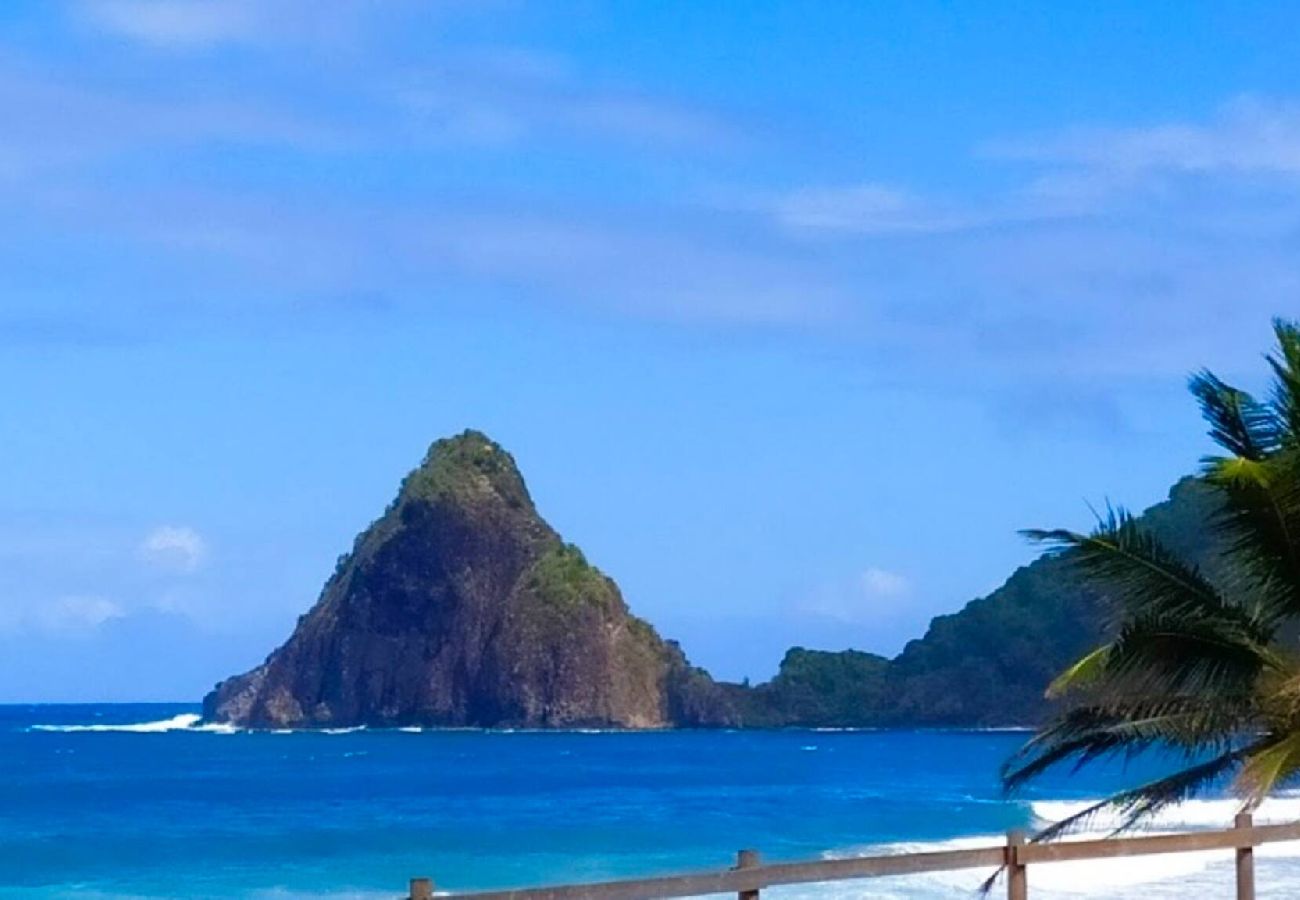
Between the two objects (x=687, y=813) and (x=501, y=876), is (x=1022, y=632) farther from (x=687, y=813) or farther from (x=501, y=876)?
(x=501, y=876)

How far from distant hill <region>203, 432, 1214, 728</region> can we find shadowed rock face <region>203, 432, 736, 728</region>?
7 centimetres

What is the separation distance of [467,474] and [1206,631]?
111 m

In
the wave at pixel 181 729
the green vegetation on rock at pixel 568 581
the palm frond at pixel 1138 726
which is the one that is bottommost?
the palm frond at pixel 1138 726

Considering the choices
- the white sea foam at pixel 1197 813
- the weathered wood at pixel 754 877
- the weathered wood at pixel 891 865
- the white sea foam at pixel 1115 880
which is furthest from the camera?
the white sea foam at pixel 1197 813

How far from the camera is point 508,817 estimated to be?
172ft

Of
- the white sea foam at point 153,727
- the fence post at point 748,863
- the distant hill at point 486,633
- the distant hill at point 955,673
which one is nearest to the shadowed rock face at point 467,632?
the distant hill at point 486,633

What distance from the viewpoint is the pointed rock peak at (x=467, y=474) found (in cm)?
12238

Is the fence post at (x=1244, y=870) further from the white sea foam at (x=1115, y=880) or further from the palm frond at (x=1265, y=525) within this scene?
the white sea foam at (x=1115, y=880)

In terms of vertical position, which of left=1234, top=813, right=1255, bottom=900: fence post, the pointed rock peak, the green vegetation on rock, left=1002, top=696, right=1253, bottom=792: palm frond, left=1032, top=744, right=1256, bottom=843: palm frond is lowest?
left=1234, top=813, right=1255, bottom=900: fence post

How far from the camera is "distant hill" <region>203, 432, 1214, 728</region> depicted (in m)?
121

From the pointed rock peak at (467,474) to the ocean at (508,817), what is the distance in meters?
24.1

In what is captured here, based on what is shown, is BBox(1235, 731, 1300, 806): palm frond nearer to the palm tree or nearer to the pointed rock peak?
the palm tree

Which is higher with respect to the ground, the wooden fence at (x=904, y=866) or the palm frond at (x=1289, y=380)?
the palm frond at (x=1289, y=380)

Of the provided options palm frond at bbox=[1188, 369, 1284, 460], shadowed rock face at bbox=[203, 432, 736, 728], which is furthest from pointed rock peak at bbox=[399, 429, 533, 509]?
palm frond at bbox=[1188, 369, 1284, 460]
